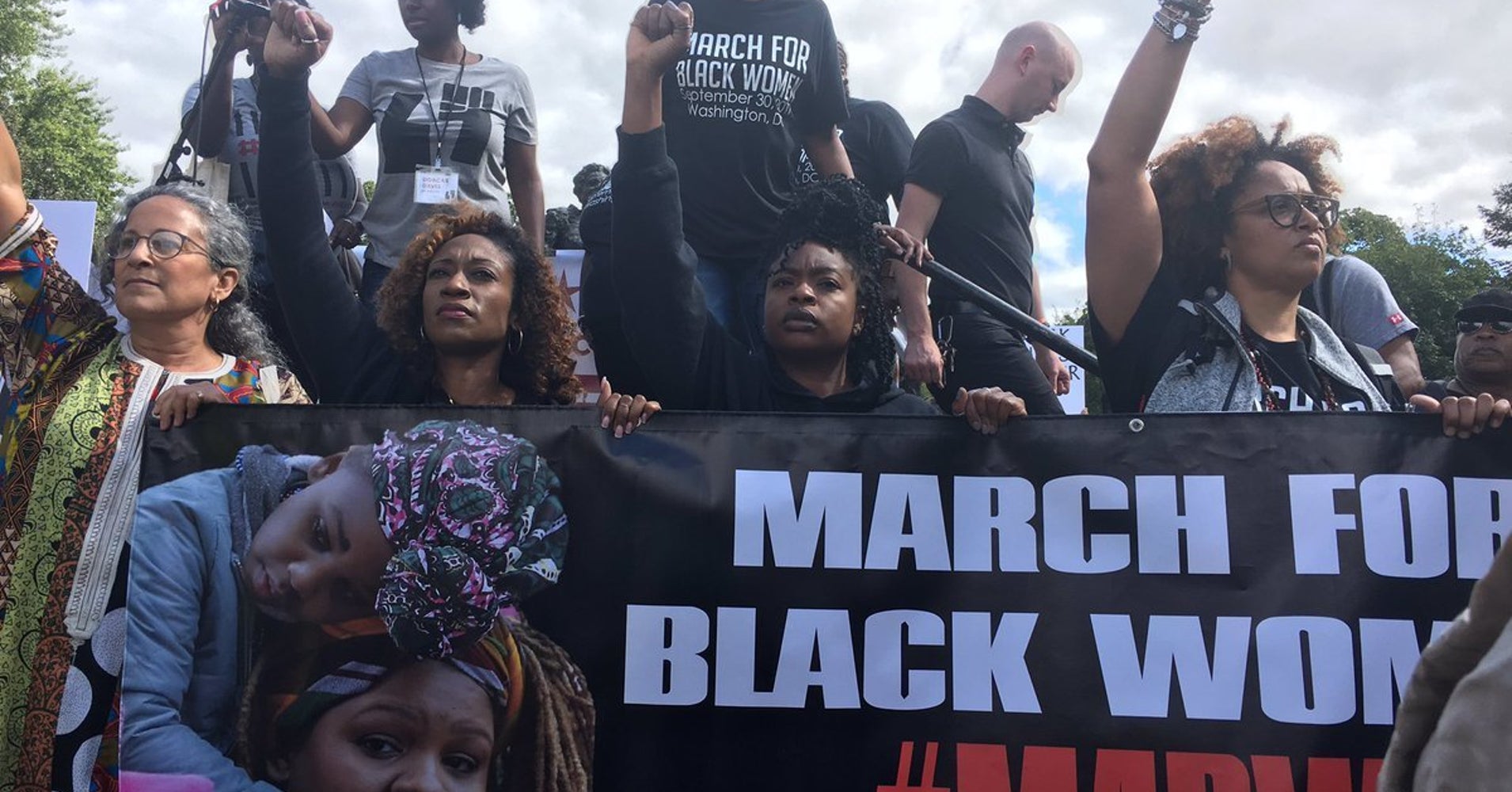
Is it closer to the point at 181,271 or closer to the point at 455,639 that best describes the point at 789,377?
the point at 455,639

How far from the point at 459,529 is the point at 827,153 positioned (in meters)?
1.87

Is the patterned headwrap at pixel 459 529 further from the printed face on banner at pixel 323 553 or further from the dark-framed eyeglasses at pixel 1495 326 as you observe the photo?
the dark-framed eyeglasses at pixel 1495 326

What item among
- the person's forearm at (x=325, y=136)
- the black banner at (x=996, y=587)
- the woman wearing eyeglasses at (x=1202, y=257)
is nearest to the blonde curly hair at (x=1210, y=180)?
the woman wearing eyeglasses at (x=1202, y=257)

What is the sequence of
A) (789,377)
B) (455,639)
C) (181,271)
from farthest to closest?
(789,377) < (181,271) < (455,639)

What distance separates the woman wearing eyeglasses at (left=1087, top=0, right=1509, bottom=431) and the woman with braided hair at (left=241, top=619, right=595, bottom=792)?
5.12 ft

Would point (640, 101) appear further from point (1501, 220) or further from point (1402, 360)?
point (1501, 220)

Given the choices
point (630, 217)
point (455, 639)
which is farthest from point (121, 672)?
point (630, 217)

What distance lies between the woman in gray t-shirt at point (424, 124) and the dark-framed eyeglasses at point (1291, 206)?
2.18 meters

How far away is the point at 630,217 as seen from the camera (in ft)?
9.89

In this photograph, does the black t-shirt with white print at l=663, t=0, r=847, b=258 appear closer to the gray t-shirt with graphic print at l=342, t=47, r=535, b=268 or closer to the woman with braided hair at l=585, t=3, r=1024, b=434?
the woman with braided hair at l=585, t=3, r=1024, b=434

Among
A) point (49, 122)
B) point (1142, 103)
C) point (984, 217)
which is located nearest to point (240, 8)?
point (984, 217)

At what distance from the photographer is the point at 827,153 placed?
387 centimetres

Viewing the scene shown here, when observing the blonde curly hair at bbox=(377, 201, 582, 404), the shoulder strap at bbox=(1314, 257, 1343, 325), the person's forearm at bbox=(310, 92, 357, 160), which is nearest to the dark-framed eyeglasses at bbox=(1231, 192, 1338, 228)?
the shoulder strap at bbox=(1314, 257, 1343, 325)

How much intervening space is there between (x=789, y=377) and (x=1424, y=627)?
151cm
